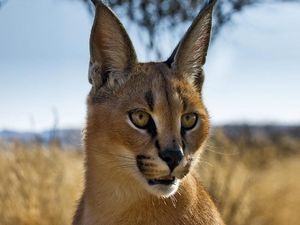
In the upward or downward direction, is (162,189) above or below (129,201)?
above

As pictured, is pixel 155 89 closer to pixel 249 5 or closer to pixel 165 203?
pixel 165 203

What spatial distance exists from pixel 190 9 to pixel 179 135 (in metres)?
3.88

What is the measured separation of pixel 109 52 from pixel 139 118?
597 millimetres

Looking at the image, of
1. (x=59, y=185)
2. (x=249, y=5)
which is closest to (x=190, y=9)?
(x=249, y=5)

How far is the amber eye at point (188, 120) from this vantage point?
4691 millimetres

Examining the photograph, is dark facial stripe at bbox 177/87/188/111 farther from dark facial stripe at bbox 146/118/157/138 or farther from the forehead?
dark facial stripe at bbox 146/118/157/138

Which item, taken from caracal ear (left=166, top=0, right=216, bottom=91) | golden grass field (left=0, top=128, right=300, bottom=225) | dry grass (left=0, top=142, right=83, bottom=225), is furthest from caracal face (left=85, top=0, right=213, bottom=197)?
dry grass (left=0, top=142, right=83, bottom=225)

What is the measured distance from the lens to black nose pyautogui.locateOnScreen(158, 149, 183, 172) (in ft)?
14.2

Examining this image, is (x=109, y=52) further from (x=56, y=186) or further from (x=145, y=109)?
(x=56, y=186)

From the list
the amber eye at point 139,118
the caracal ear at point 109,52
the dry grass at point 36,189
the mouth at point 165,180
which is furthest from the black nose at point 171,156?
the dry grass at point 36,189

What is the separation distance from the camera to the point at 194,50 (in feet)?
16.9

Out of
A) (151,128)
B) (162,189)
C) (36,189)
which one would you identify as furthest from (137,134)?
(36,189)

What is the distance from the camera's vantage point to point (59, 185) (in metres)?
8.88

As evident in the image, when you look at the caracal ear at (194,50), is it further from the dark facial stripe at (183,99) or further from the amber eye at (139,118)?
the amber eye at (139,118)
